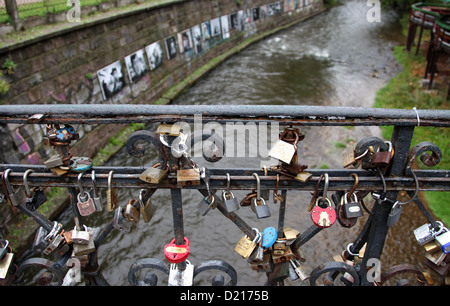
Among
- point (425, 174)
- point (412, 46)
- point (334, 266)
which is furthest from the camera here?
point (412, 46)

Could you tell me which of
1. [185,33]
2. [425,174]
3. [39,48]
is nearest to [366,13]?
[185,33]

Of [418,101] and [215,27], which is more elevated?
[215,27]

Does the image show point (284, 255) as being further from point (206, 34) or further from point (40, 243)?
point (206, 34)

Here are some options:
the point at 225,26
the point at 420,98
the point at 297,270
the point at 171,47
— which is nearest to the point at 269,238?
the point at 297,270

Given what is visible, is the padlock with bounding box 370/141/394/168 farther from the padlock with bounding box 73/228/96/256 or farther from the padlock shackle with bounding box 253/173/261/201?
the padlock with bounding box 73/228/96/256

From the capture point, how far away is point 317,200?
1.83m

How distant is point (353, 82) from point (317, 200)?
11.2 m

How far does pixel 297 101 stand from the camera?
10.3 metres

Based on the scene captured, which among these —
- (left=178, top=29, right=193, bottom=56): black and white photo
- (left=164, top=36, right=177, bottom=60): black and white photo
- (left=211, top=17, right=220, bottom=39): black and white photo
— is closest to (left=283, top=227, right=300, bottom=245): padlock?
(left=164, top=36, right=177, bottom=60): black and white photo

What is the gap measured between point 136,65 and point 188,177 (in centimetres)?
827

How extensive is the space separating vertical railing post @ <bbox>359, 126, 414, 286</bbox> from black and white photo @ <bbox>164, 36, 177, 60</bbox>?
32.8ft

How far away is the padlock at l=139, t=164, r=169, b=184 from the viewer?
64.6 inches

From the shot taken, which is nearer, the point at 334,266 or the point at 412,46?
the point at 334,266
